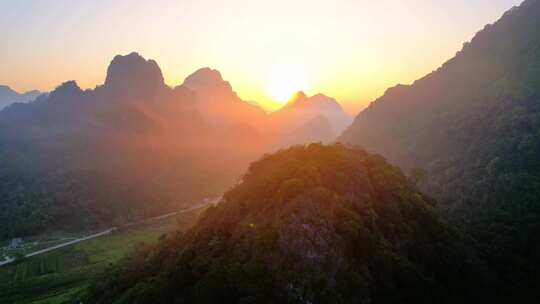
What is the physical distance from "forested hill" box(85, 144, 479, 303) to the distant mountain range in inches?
2172

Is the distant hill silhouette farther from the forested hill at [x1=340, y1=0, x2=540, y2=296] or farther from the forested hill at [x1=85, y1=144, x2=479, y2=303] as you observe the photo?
the forested hill at [x1=340, y1=0, x2=540, y2=296]

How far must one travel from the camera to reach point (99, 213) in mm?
89125

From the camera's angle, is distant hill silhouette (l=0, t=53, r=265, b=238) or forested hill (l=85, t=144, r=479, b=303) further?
distant hill silhouette (l=0, t=53, r=265, b=238)

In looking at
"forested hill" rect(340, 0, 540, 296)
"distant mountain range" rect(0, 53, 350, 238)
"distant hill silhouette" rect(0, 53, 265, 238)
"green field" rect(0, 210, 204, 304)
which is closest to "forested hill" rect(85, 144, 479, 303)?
"forested hill" rect(340, 0, 540, 296)

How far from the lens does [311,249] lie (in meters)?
28.8

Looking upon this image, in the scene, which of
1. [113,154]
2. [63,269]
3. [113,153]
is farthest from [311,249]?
[113,153]

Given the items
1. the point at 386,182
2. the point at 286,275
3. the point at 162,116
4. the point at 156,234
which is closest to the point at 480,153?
the point at 386,182

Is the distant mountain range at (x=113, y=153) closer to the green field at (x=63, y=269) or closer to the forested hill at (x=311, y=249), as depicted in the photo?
the green field at (x=63, y=269)

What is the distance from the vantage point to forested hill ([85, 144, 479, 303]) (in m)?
27.9

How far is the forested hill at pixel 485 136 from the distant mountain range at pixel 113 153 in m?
60.4

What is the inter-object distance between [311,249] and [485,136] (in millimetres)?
60230

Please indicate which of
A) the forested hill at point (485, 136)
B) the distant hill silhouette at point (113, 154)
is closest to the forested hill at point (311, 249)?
the forested hill at point (485, 136)

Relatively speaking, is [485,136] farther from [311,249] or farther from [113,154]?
[113,154]

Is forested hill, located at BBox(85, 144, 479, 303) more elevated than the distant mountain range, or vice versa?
the distant mountain range
